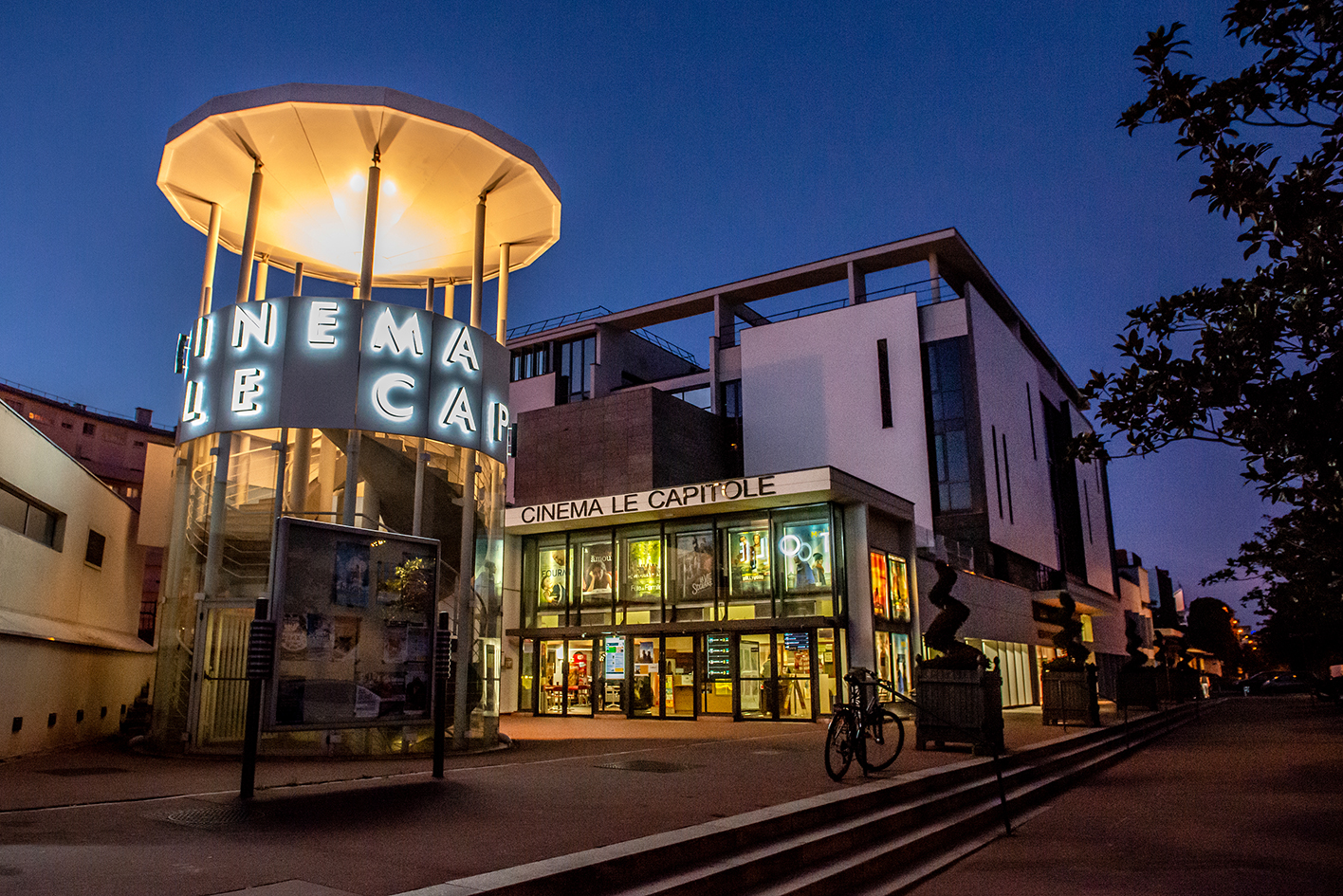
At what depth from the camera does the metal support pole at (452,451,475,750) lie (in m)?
15.4

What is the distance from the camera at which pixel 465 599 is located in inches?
626

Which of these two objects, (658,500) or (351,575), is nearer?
(351,575)

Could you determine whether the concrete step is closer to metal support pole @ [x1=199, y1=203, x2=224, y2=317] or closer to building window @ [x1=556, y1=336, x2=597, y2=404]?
metal support pole @ [x1=199, y1=203, x2=224, y2=317]

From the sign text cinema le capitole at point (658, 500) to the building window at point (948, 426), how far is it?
59.5 feet

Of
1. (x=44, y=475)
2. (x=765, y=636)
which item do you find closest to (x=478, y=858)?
(x=44, y=475)

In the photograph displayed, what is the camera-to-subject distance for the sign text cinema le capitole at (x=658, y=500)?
25828 millimetres

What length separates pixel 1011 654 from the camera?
39.0m

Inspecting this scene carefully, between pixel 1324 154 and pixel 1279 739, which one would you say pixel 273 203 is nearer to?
pixel 1324 154

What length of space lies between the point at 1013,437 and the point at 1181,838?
132 ft

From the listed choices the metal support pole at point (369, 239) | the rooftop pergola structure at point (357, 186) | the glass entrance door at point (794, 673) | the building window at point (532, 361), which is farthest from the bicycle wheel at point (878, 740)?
the building window at point (532, 361)

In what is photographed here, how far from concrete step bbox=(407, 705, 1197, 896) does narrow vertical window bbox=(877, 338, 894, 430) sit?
30.6 m

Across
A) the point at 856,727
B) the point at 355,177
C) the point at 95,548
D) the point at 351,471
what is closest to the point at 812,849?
the point at 856,727

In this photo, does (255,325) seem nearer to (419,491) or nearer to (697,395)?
(419,491)

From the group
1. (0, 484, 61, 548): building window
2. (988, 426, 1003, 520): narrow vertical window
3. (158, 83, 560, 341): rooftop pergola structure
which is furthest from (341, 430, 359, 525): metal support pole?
(988, 426, 1003, 520): narrow vertical window
